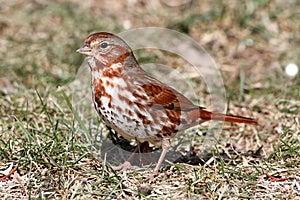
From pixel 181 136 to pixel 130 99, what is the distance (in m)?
1.12

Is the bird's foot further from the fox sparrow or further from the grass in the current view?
the fox sparrow

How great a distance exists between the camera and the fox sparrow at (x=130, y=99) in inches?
160

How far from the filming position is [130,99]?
4.11 m

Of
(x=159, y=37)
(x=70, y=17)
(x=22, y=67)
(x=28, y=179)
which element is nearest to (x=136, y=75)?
(x=28, y=179)

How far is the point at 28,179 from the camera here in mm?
4137

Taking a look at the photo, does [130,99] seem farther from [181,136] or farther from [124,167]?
[181,136]

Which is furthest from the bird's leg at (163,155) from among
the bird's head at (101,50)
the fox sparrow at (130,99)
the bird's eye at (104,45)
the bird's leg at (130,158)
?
the bird's eye at (104,45)

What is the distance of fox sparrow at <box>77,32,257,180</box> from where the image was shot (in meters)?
4.07

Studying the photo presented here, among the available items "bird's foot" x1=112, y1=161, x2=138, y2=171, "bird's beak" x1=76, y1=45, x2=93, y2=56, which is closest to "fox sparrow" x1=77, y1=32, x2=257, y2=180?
"bird's beak" x1=76, y1=45, x2=93, y2=56

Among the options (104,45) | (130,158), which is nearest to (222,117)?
(130,158)

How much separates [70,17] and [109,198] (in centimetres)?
396

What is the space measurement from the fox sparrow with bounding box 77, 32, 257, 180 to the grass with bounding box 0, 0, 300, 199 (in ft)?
0.99

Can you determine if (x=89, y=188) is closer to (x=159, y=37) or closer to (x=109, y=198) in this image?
(x=109, y=198)

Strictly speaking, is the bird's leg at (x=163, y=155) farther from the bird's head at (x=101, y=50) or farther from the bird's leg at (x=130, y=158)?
the bird's head at (x=101, y=50)
